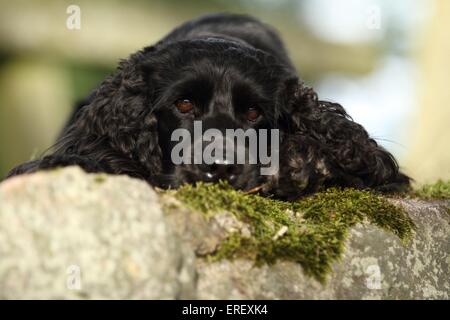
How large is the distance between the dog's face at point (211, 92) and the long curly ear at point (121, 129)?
0.23 feet

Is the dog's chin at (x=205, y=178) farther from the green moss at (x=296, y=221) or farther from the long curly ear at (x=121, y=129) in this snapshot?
the long curly ear at (x=121, y=129)

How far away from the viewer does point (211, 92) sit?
14.8ft

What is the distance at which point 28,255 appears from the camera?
254 centimetres

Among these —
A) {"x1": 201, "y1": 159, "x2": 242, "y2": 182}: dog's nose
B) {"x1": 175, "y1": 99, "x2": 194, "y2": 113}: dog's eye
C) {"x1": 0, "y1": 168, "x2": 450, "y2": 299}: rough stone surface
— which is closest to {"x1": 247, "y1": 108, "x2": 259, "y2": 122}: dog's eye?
{"x1": 175, "y1": 99, "x2": 194, "y2": 113}: dog's eye

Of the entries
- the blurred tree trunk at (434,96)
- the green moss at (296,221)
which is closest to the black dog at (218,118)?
the green moss at (296,221)

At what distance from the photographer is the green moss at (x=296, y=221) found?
3055 mm

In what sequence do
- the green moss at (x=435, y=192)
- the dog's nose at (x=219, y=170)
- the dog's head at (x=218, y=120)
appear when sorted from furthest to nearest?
the green moss at (x=435, y=192) < the dog's head at (x=218, y=120) < the dog's nose at (x=219, y=170)

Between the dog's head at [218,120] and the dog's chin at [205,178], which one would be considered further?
the dog's head at [218,120]

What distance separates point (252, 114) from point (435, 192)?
1247mm

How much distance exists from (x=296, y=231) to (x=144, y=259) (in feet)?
3.01

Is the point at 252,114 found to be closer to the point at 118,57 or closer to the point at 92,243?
the point at 92,243

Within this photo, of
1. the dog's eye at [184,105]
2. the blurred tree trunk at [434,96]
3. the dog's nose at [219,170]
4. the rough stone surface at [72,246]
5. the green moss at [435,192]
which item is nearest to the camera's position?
the rough stone surface at [72,246]

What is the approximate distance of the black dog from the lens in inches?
170

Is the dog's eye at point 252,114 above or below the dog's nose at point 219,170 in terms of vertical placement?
above
